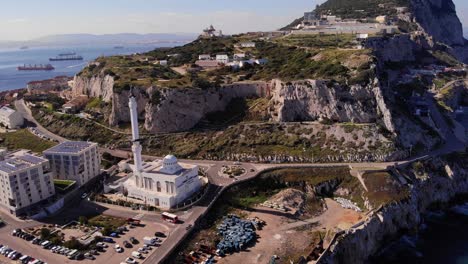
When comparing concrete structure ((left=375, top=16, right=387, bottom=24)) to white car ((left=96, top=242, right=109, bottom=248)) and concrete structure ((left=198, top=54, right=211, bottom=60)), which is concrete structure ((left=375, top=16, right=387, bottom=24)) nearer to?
concrete structure ((left=198, top=54, right=211, bottom=60))

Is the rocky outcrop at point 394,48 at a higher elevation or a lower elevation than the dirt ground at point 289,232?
higher

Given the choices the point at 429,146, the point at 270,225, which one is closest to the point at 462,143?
the point at 429,146

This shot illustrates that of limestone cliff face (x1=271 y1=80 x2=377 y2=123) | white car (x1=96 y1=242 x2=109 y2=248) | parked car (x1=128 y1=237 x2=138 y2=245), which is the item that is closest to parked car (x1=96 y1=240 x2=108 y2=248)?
white car (x1=96 y1=242 x2=109 y2=248)

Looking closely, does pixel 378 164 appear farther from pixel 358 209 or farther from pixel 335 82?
pixel 335 82

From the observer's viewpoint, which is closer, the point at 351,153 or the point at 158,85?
the point at 351,153

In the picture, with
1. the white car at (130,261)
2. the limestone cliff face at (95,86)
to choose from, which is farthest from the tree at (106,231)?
the limestone cliff face at (95,86)

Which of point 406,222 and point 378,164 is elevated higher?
point 378,164

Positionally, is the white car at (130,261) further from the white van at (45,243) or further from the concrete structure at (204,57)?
the concrete structure at (204,57)
